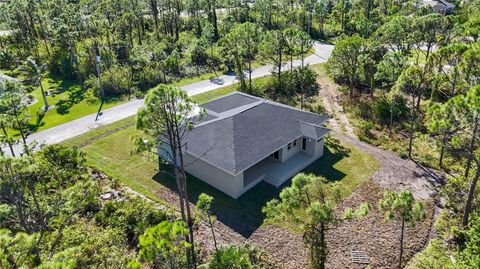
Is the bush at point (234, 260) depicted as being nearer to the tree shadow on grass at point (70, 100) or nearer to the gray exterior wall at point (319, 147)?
the gray exterior wall at point (319, 147)

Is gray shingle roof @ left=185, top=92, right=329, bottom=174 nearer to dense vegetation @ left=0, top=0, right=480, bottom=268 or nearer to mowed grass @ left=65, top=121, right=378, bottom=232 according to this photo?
mowed grass @ left=65, top=121, right=378, bottom=232

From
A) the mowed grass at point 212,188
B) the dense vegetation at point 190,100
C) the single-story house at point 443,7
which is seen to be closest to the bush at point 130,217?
the dense vegetation at point 190,100

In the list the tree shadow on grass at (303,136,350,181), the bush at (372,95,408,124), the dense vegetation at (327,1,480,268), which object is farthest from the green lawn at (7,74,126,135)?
the bush at (372,95,408,124)

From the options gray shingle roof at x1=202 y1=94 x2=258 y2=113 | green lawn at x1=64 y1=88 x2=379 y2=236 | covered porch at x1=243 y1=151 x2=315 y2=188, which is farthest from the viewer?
gray shingle roof at x1=202 y1=94 x2=258 y2=113

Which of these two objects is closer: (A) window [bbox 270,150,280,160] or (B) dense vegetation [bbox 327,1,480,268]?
(B) dense vegetation [bbox 327,1,480,268]

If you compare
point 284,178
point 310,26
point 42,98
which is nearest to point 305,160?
point 284,178

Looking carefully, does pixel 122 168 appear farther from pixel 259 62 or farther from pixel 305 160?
pixel 259 62

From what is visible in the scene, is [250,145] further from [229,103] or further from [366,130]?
[366,130]
